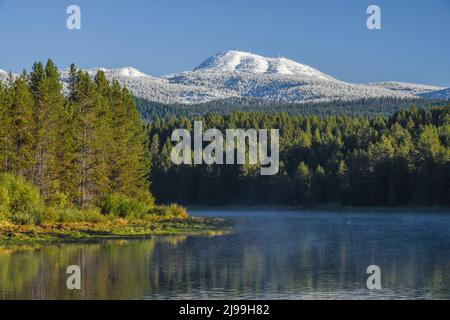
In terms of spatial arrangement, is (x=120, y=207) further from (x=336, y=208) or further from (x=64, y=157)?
(x=336, y=208)

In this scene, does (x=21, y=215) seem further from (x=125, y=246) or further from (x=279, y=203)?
(x=279, y=203)

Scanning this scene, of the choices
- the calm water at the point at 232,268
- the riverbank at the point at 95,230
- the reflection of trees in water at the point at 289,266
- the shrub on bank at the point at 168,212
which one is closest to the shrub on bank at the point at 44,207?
the riverbank at the point at 95,230

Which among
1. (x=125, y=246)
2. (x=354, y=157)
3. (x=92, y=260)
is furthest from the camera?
(x=354, y=157)

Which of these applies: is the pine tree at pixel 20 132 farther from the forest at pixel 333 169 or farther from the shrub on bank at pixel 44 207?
the forest at pixel 333 169

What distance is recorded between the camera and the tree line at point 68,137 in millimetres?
61469

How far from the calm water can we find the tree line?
15.2 metres

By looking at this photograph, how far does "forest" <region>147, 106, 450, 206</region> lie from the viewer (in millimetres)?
119812

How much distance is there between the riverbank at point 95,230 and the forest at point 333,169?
186ft

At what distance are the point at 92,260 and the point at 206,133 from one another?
134 metres

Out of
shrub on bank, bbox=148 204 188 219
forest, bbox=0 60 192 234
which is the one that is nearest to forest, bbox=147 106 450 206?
shrub on bank, bbox=148 204 188 219

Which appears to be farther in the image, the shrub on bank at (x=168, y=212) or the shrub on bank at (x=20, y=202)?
the shrub on bank at (x=168, y=212)

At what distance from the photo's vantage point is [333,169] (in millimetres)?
136750
